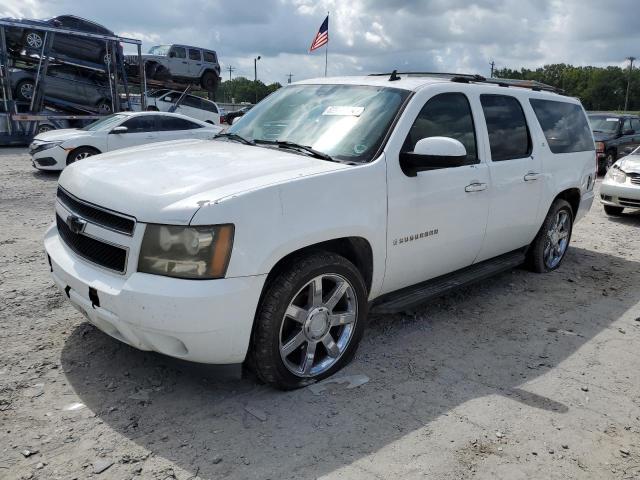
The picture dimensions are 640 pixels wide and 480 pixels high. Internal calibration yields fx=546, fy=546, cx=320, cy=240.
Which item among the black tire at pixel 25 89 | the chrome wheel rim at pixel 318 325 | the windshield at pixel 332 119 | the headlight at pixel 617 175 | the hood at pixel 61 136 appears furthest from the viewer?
the black tire at pixel 25 89

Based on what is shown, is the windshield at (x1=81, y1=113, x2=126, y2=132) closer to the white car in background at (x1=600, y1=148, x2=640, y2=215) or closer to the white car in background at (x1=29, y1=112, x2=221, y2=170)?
the white car in background at (x1=29, y1=112, x2=221, y2=170)

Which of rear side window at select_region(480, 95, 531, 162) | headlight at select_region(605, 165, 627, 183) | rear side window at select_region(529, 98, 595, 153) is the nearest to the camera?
rear side window at select_region(480, 95, 531, 162)

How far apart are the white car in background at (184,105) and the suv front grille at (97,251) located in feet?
64.3

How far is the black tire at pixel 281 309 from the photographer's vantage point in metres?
2.94

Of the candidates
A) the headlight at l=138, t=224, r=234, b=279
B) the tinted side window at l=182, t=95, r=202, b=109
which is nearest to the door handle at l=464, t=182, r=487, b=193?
the headlight at l=138, t=224, r=234, b=279

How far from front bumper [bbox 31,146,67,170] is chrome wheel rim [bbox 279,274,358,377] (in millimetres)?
9859

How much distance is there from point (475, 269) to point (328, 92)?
6.19ft

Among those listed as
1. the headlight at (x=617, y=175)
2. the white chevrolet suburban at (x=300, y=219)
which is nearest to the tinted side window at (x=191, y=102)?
the headlight at (x=617, y=175)

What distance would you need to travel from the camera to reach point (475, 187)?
4125 millimetres

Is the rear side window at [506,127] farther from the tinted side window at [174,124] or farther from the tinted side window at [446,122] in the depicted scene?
the tinted side window at [174,124]

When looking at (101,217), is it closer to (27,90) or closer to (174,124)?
(174,124)

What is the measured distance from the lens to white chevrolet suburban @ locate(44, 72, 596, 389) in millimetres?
2719

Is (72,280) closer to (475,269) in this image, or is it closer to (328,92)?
(328,92)

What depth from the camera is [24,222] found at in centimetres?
717
